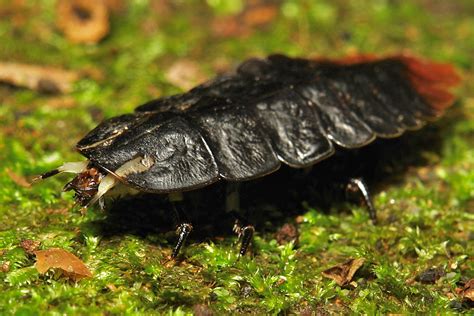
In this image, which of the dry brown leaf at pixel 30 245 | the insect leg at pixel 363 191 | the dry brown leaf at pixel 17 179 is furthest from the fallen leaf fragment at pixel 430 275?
the dry brown leaf at pixel 17 179

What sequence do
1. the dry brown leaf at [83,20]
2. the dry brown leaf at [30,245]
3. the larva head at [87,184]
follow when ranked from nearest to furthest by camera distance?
the larva head at [87,184], the dry brown leaf at [30,245], the dry brown leaf at [83,20]

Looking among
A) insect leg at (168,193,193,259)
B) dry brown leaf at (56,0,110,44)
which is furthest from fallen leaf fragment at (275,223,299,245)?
dry brown leaf at (56,0,110,44)

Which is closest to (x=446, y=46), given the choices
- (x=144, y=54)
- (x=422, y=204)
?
(x=422, y=204)

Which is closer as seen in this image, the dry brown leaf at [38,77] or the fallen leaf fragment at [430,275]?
the fallen leaf fragment at [430,275]

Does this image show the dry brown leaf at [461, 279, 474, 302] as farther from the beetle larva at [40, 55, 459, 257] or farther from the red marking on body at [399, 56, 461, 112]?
the red marking on body at [399, 56, 461, 112]

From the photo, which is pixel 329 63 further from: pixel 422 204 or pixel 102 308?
pixel 102 308

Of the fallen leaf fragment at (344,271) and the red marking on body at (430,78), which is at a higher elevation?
the red marking on body at (430,78)

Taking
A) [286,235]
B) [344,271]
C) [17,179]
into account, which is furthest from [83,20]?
[344,271]

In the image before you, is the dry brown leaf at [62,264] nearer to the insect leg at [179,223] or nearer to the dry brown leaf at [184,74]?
the insect leg at [179,223]
